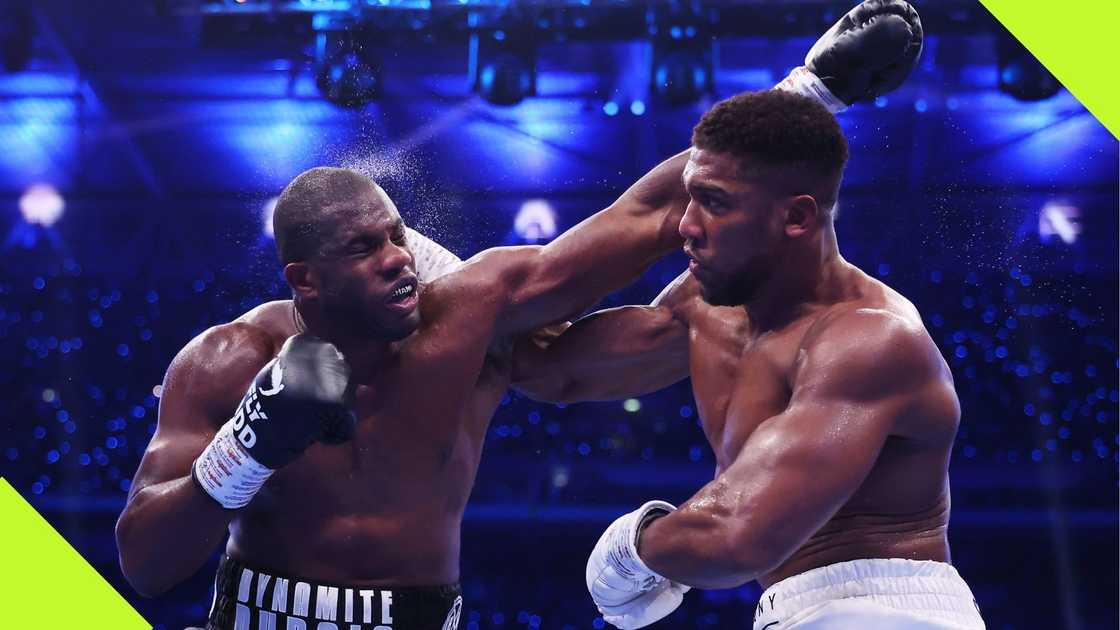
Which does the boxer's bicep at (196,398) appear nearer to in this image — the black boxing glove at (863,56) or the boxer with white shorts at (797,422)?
the boxer with white shorts at (797,422)

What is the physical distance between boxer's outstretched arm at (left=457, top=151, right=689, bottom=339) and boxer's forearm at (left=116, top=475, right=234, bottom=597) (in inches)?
25.0

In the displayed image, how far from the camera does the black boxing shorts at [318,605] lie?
2217 mm

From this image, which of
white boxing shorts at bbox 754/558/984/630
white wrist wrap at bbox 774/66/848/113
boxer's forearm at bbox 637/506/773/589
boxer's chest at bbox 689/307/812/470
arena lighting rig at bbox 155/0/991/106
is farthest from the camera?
arena lighting rig at bbox 155/0/991/106

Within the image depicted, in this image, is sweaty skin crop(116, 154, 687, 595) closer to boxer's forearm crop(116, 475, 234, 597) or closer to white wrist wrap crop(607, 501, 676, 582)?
boxer's forearm crop(116, 475, 234, 597)

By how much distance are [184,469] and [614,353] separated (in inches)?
33.5

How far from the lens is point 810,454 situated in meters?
1.85

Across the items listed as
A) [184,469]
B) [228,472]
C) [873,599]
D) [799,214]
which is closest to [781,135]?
[799,214]

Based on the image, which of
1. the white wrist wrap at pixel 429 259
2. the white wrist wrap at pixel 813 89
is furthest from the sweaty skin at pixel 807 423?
the white wrist wrap at pixel 429 259

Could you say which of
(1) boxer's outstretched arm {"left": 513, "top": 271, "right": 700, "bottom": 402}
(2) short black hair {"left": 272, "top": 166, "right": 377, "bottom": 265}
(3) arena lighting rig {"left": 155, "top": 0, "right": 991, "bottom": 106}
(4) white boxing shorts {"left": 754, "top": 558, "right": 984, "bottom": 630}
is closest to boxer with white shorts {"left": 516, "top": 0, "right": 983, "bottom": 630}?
(4) white boxing shorts {"left": 754, "top": 558, "right": 984, "bottom": 630}

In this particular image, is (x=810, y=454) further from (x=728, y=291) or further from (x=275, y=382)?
(x=275, y=382)

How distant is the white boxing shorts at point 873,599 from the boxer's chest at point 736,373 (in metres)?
0.25

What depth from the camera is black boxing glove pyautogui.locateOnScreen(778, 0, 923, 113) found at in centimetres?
242

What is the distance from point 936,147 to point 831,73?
3429 millimetres

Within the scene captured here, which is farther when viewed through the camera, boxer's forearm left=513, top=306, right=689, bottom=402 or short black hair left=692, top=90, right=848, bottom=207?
boxer's forearm left=513, top=306, right=689, bottom=402
